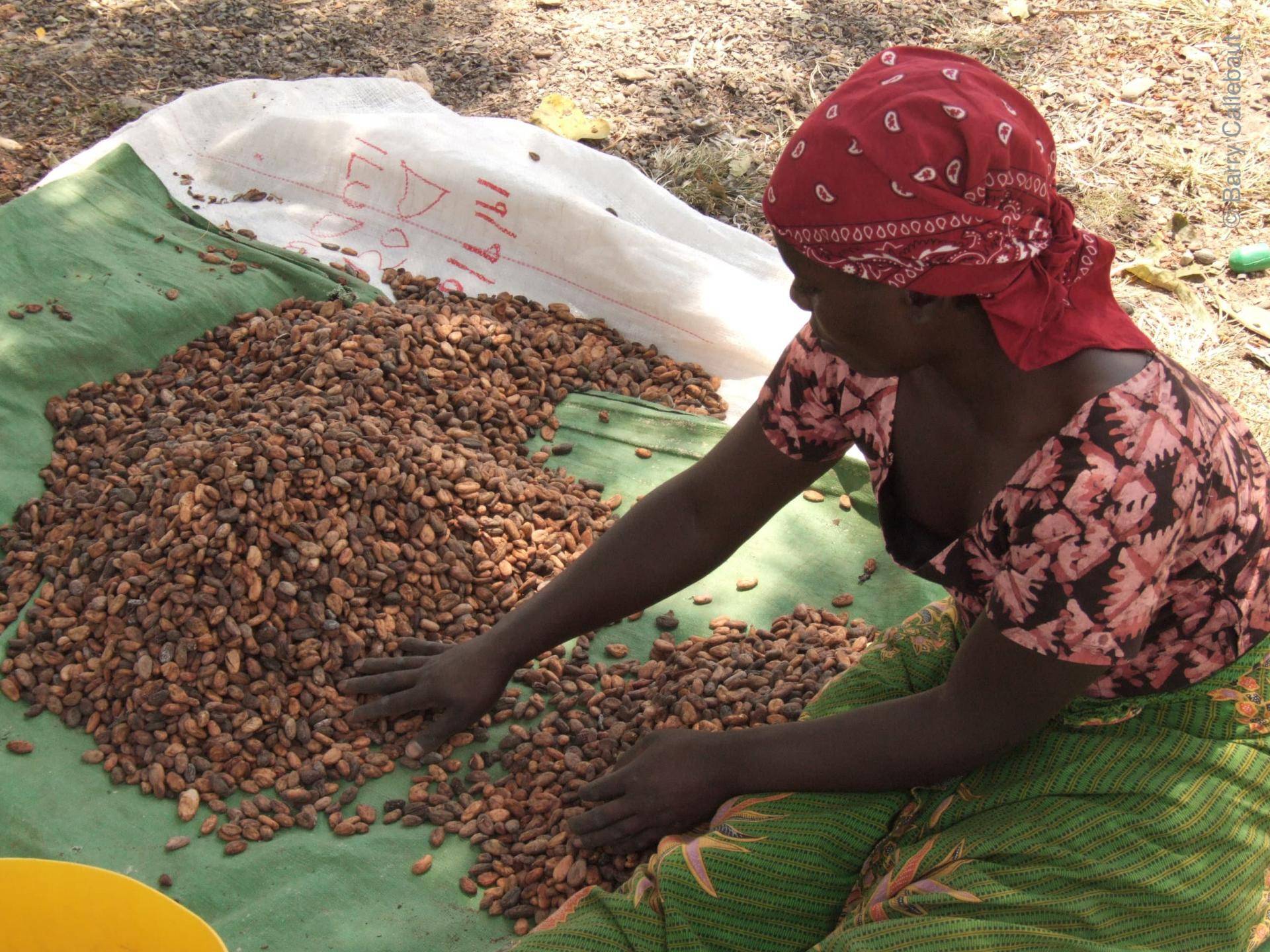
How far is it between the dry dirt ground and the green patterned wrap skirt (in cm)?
215

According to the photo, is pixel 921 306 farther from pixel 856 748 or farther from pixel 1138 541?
pixel 856 748

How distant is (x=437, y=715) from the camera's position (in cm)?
197

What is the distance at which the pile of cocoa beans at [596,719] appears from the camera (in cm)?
180

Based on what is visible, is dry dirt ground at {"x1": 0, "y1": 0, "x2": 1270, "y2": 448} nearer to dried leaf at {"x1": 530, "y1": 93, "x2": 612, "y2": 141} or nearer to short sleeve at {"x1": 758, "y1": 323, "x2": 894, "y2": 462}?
dried leaf at {"x1": 530, "y1": 93, "x2": 612, "y2": 141}

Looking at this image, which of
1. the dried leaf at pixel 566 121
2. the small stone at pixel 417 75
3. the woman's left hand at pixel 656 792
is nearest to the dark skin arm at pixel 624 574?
the woman's left hand at pixel 656 792

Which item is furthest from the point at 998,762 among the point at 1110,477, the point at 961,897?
the point at 1110,477

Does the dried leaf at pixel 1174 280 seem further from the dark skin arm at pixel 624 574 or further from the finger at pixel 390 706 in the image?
the finger at pixel 390 706

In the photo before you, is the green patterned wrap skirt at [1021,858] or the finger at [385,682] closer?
the green patterned wrap skirt at [1021,858]

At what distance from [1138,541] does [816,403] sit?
0.50m

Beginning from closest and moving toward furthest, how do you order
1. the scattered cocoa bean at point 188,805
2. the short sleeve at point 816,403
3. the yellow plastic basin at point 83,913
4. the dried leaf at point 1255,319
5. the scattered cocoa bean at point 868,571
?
the yellow plastic basin at point 83,913, the short sleeve at point 816,403, the scattered cocoa bean at point 188,805, the scattered cocoa bean at point 868,571, the dried leaf at point 1255,319

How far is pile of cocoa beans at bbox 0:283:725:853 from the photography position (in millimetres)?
1939

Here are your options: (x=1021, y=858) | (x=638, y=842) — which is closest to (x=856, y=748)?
Result: (x=1021, y=858)

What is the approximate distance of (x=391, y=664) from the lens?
201cm

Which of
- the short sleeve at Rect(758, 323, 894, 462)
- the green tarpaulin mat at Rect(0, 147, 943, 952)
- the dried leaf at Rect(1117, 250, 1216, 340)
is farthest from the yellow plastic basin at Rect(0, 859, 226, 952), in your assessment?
the dried leaf at Rect(1117, 250, 1216, 340)
